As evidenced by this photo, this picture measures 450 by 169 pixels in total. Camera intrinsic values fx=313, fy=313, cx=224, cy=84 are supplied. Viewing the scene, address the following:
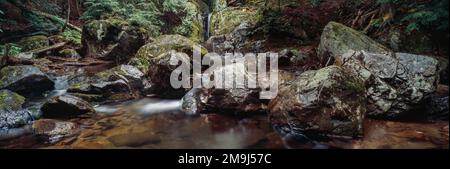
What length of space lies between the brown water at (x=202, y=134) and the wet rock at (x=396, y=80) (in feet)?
1.03

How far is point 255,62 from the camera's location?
838 cm

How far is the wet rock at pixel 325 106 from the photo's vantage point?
4848 millimetres

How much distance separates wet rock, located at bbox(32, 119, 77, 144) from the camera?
5428 millimetres

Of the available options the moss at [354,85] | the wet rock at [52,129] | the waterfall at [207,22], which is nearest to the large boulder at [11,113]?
the wet rock at [52,129]

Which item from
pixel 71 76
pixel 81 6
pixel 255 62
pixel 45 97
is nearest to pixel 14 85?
pixel 45 97

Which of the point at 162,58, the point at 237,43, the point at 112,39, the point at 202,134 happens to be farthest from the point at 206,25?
the point at 202,134

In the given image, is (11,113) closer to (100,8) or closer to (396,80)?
(396,80)

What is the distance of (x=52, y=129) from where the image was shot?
5.62 metres

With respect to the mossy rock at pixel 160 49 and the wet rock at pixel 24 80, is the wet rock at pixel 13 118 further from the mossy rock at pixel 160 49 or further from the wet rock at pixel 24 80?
the mossy rock at pixel 160 49

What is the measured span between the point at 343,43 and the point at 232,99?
8.73 feet
